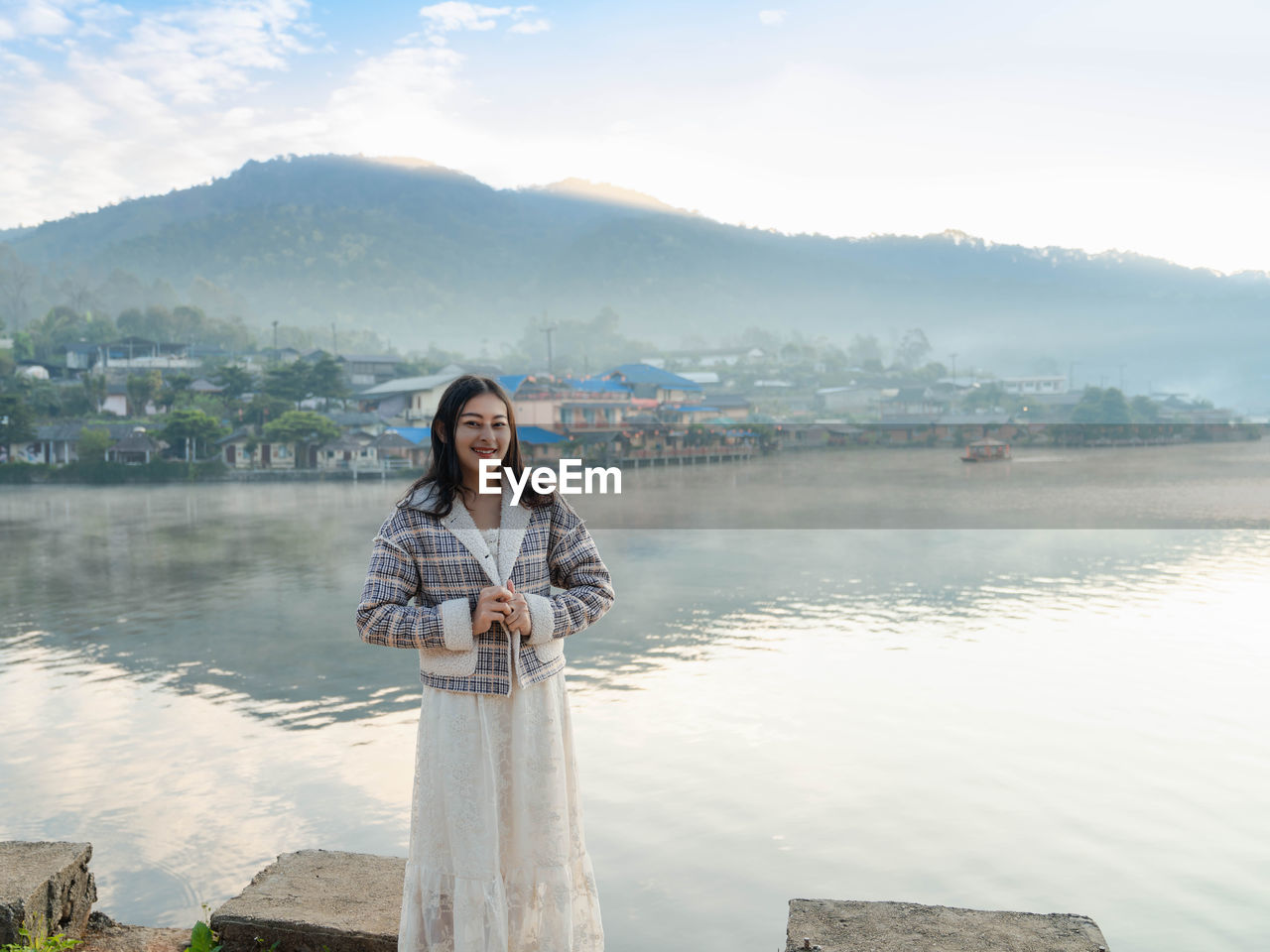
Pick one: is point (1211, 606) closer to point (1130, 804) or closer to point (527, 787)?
point (1130, 804)

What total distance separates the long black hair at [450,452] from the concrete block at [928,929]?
2.28ft

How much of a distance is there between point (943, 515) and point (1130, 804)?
59.4ft

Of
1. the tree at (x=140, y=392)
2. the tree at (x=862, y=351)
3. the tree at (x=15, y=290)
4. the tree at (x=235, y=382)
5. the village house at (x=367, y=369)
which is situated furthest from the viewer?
the tree at (x=862, y=351)

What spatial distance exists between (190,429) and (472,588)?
31.0m

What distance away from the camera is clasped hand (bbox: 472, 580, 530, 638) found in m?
1.34

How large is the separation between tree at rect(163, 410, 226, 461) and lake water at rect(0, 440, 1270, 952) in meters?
19.4

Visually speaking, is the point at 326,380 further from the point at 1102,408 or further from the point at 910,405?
the point at 1102,408

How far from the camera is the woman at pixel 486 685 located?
1379mm

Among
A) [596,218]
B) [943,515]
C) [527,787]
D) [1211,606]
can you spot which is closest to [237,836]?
[527,787]

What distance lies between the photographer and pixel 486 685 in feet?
4.53

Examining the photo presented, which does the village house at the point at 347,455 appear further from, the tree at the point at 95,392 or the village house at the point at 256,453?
the tree at the point at 95,392

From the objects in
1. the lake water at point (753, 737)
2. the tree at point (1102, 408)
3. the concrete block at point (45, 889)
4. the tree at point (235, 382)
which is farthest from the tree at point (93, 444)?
the tree at point (1102, 408)

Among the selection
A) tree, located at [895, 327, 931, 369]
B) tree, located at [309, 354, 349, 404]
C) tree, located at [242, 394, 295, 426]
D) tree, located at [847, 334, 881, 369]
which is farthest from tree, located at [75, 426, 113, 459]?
tree, located at [895, 327, 931, 369]

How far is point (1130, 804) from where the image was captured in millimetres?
3777
